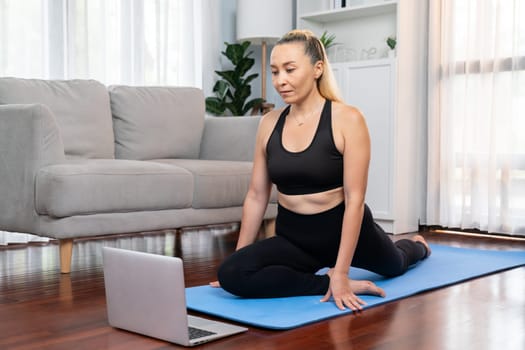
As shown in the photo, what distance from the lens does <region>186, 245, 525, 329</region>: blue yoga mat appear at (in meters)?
1.93

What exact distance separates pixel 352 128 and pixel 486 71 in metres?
2.25

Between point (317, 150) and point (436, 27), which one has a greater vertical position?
point (436, 27)

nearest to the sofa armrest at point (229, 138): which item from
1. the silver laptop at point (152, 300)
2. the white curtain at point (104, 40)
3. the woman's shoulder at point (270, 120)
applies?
the white curtain at point (104, 40)

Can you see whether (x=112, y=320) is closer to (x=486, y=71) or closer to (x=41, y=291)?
(x=41, y=291)

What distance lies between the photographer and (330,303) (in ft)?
6.89

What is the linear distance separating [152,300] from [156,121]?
83.9 inches

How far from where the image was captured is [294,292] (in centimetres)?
216

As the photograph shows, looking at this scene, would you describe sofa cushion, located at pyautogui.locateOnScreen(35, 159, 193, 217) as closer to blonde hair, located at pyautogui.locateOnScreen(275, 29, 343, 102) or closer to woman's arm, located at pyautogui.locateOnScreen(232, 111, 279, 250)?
woman's arm, located at pyautogui.locateOnScreen(232, 111, 279, 250)

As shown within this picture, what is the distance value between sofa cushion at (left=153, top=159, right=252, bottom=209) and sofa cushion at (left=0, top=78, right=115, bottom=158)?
394mm

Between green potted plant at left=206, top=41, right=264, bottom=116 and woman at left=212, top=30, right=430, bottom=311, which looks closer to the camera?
woman at left=212, top=30, right=430, bottom=311

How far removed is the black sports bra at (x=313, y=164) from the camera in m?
2.13

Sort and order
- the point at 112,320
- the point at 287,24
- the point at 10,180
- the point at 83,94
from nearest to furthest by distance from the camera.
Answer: the point at 112,320 → the point at 10,180 → the point at 83,94 → the point at 287,24

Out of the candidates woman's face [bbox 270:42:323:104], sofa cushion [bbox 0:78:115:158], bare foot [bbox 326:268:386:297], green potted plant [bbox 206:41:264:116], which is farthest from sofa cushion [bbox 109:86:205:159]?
bare foot [bbox 326:268:386:297]

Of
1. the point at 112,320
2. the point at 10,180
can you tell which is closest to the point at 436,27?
the point at 10,180
